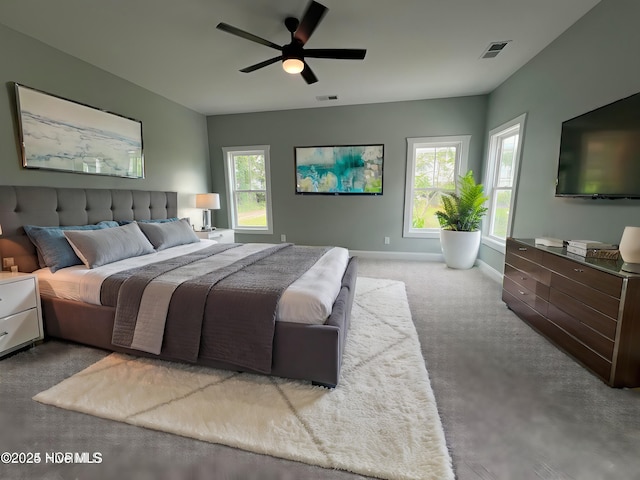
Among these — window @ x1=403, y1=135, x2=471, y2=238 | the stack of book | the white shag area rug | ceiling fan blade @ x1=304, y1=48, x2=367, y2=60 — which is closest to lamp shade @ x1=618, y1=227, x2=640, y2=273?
the stack of book

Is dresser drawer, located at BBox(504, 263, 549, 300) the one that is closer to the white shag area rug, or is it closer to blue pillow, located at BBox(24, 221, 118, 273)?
the white shag area rug

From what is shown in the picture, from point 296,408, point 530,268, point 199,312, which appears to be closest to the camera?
point 296,408

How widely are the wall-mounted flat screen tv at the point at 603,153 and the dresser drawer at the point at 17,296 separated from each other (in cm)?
443

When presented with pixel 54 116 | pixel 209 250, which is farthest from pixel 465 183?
pixel 54 116

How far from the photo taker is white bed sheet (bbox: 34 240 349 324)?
180cm

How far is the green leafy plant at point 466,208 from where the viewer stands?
425cm

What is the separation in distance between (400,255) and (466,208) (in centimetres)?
137

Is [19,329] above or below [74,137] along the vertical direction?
below

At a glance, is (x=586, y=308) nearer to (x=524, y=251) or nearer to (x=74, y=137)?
(x=524, y=251)

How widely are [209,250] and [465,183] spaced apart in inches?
148

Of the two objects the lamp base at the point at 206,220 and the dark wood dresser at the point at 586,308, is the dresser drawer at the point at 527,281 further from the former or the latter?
the lamp base at the point at 206,220

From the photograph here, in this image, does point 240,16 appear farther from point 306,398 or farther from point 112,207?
point 306,398

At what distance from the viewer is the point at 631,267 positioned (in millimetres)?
1764

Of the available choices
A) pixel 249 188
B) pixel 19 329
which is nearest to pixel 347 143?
pixel 249 188
